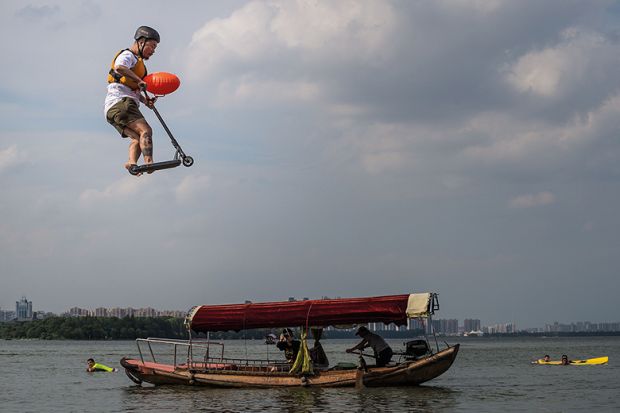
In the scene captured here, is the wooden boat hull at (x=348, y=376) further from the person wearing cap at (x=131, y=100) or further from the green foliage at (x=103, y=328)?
the green foliage at (x=103, y=328)

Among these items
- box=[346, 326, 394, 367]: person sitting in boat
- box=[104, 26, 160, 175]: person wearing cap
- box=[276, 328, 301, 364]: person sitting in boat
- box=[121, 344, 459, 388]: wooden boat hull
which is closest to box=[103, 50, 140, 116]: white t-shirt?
box=[104, 26, 160, 175]: person wearing cap

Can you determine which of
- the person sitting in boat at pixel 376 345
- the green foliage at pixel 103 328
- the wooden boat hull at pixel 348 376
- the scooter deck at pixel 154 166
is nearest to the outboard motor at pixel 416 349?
the wooden boat hull at pixel 348 376

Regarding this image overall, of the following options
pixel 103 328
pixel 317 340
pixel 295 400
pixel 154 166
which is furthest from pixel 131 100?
pixel 103 328

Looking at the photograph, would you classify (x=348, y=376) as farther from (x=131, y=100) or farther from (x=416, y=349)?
(x=131, y=100)

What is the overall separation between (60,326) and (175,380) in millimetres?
136754

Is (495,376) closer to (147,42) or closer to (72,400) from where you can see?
(72,400)

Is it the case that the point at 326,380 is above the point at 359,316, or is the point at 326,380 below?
below

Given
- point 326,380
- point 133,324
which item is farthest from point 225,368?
point 133,324

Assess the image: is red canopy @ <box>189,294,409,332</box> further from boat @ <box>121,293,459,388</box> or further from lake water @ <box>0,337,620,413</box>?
lake water @ <box>0,337,620,413</box>

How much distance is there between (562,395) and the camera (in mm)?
33406

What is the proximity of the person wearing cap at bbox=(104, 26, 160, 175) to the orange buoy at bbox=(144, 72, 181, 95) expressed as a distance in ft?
0.32

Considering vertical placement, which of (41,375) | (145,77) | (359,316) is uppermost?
(145,77)

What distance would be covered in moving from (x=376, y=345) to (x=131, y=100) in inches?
845

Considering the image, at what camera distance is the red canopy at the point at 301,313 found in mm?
28359
